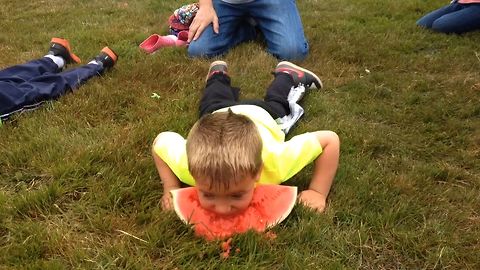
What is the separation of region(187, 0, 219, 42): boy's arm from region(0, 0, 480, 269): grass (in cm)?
30

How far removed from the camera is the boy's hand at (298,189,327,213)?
259 cm

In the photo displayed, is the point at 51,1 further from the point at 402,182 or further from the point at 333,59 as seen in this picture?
the point at 402,182

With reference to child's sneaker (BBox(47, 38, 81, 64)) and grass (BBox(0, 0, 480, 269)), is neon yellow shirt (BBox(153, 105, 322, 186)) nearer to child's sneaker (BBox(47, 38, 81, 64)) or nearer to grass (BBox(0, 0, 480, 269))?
grass (BBox(0, 0, 480, 269))

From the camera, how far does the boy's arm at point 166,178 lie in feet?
8.63

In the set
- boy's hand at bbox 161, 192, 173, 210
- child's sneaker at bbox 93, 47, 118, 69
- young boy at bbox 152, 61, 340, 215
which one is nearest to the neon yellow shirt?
young boy at bbox 152, 61, 340, 215

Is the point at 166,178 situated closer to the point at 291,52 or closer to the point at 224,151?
the point at 224,151

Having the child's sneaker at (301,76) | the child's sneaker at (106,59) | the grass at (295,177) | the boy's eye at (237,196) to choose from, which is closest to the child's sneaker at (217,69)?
the grass at (295,177)

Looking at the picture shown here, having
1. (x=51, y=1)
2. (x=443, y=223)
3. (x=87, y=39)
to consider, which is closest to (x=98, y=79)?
(x=87, y=39)

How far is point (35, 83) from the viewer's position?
3791 mm

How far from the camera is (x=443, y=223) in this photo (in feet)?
8.29

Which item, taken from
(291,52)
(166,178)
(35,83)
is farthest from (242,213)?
(291,52)

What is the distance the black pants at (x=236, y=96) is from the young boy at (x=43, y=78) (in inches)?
42.0

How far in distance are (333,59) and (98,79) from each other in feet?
7.24

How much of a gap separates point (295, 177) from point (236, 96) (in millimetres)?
1174
